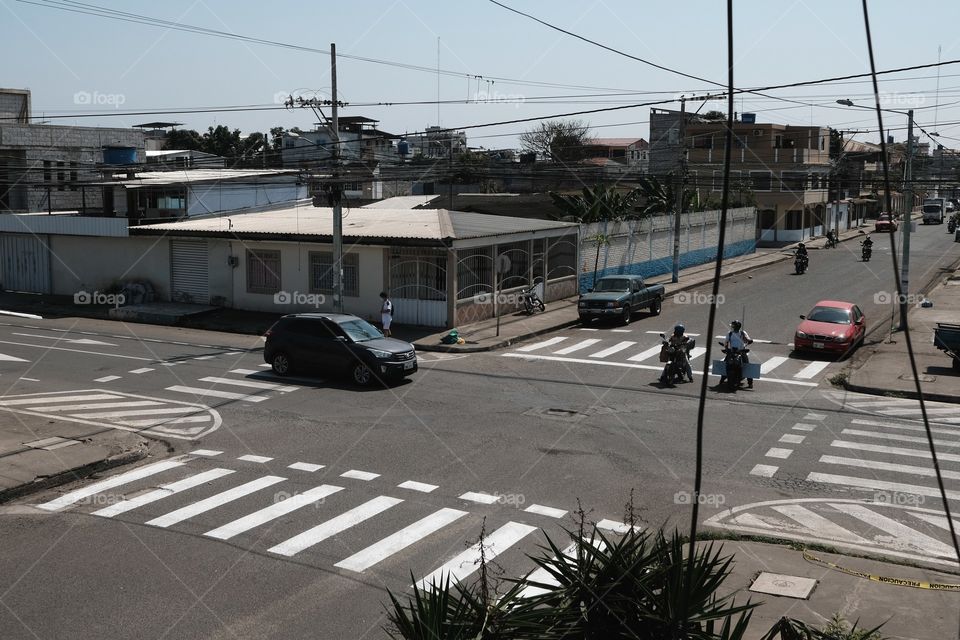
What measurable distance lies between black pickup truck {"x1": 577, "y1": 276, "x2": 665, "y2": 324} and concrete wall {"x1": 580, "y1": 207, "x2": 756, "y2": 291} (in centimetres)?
613

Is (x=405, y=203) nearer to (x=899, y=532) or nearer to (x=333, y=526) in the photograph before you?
(x=333, y=526)

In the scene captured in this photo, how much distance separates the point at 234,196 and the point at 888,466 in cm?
3617

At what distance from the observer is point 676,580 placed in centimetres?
625

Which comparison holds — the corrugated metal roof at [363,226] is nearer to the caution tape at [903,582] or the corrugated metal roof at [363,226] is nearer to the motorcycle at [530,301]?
the motorcycle at [530,301]

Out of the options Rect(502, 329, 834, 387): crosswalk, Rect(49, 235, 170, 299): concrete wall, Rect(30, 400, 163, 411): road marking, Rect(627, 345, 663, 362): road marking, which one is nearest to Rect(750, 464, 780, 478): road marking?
Rect(502, 329, 834, 387): crosswalk

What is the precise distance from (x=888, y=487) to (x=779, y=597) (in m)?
5.44

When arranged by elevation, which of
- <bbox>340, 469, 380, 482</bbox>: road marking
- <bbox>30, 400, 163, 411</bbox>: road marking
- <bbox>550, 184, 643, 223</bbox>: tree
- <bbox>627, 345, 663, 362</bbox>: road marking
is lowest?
<bbox>340, 469, 380, 482</bbox>: road marking

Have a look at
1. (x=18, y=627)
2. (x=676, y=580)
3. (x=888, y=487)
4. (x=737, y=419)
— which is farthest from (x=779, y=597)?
(x=737, y=419)

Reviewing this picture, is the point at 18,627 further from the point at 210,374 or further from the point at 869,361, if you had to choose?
the point at 869,361

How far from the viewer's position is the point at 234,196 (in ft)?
150

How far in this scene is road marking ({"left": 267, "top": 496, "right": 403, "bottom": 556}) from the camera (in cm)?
1188

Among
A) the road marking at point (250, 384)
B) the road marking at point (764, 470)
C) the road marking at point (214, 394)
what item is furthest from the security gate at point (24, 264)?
the road marking at point (764, 470)

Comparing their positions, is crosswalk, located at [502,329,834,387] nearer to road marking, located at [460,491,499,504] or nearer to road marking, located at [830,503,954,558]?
road marking, located at [830,503,954,558]

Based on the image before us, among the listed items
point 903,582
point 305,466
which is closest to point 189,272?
point 305,466
